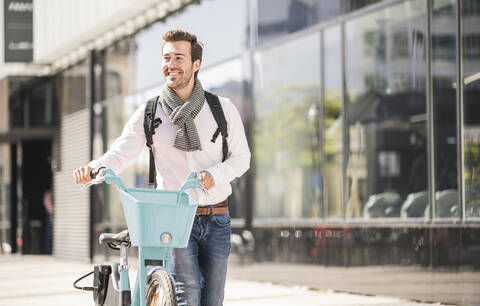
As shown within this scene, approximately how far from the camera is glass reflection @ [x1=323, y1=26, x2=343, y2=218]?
1305 centimetres

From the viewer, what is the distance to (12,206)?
29.3m

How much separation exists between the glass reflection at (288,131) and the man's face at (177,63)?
853 centimetres

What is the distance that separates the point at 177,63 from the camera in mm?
5012

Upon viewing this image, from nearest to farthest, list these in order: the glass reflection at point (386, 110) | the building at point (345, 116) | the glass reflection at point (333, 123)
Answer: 1. the building at point (345, 116)
2. the glass reflection at point (386, 110)
3. the glass reflection at point (333, 123)

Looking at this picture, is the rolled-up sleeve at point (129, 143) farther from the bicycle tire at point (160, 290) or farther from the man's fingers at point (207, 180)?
the bicycle tire at point (160, 290)

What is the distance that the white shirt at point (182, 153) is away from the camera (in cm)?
504

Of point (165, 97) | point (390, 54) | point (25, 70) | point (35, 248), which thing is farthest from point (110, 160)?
point (35, 248)

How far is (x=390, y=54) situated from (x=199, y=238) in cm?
777

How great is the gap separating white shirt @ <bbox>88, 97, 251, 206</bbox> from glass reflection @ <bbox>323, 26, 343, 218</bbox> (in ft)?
26.1

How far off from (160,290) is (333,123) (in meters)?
8.67

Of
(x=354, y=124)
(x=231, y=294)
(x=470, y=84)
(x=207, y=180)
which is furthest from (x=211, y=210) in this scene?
(x=354, y=124)

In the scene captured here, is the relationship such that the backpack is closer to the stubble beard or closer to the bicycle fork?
the stubble beard

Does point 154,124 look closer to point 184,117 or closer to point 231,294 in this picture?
point 184,117

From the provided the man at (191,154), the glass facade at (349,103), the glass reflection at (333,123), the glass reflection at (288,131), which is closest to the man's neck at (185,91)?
the man at (191,154)
